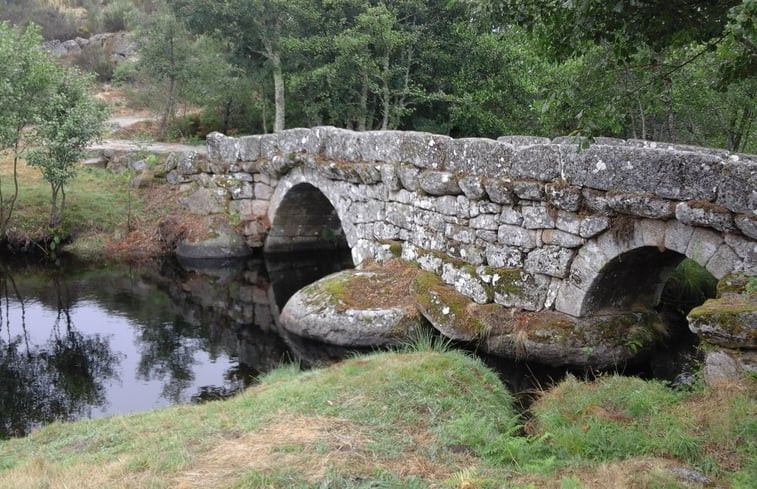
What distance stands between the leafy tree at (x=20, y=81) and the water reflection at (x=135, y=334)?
3.62m

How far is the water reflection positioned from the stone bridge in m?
2.84

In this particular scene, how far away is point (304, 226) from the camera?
19531mm

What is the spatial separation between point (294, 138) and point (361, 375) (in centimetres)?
948

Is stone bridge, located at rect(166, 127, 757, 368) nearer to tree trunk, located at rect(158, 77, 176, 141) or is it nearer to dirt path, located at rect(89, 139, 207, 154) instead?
dirt path, located at rect(89, 139, 207, 154)

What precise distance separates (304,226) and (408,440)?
13.9 m

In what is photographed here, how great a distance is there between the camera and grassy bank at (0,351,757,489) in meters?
5.07

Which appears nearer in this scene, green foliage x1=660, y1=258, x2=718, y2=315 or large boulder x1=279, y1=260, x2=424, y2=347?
large boulder x1=279, y1=260, x2=424, y2=347

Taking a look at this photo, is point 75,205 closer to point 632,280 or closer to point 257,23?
point 257,23

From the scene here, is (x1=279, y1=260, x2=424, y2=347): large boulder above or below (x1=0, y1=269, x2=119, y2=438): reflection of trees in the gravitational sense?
above

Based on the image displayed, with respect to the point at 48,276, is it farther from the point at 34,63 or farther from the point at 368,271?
the point at 368,271

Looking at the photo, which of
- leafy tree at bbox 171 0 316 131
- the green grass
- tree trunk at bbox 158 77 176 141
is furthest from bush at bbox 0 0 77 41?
leafy tree at bbox 171 0 316 131

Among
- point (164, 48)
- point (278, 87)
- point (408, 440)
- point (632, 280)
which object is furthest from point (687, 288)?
point (164, 48)

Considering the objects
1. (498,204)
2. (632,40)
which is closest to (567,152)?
(498,204)

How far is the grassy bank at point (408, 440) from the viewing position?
16.6 feet
